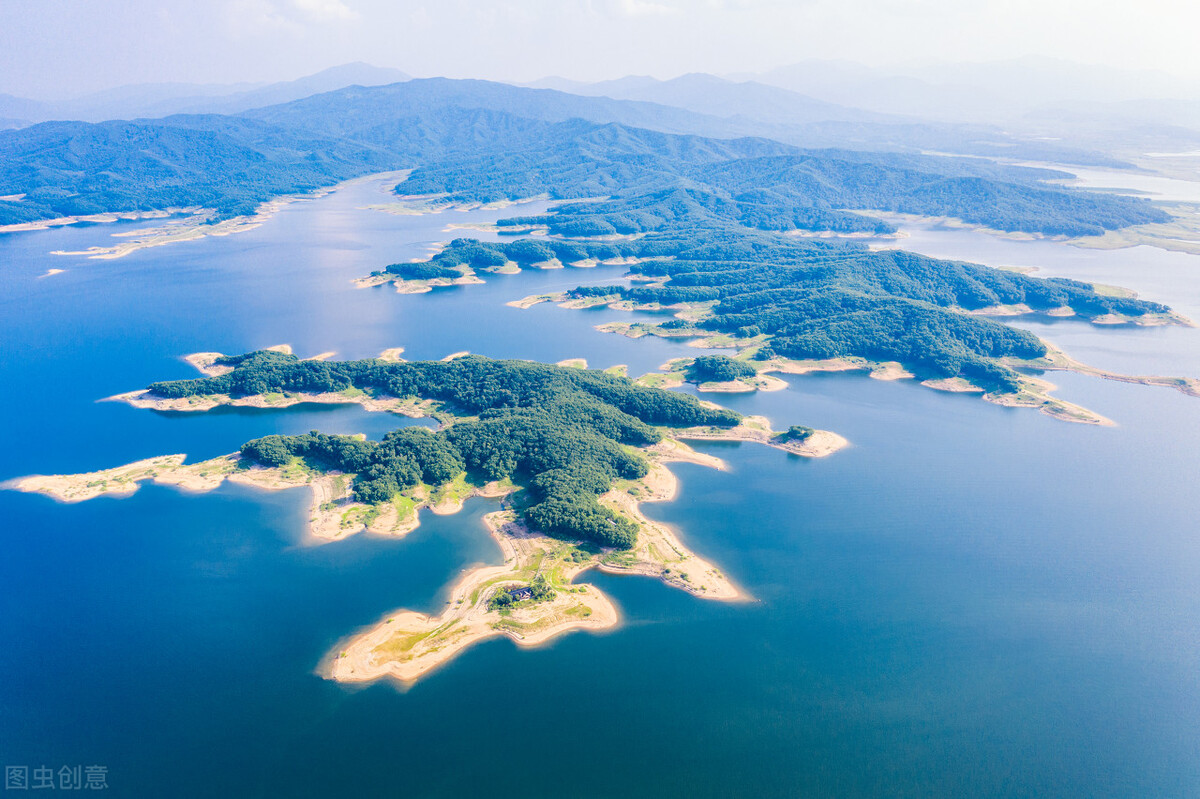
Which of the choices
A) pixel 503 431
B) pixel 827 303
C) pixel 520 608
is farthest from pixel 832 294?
pixel 520 608

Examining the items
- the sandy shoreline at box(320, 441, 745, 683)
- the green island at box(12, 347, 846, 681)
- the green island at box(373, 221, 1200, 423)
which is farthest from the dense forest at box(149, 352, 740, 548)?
the green island at box(373, 221, 1200, 423)

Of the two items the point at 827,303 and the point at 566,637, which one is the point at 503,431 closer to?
the point at 566,637

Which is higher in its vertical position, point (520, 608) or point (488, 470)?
point (488, 470)

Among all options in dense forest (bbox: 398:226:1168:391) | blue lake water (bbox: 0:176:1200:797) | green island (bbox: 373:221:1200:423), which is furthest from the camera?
dense forest (bbox: 398:226:1168:391)

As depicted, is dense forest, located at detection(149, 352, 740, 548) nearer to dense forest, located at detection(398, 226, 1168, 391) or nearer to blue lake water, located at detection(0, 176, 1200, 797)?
blue lake water, located at detection(0, 176, 1200, 797)

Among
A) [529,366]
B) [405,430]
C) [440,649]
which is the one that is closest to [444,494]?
[405,430]

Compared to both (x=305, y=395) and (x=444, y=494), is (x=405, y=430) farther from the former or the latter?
(x=305, y=395)

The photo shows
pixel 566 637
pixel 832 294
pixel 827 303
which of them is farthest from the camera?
pixel 832 294
